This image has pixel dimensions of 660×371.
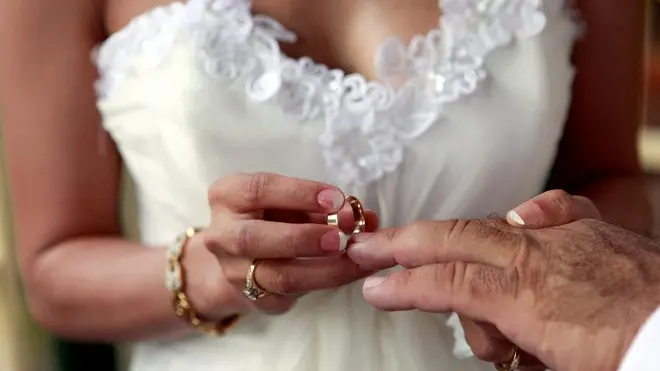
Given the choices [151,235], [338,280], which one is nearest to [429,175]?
[338,280]

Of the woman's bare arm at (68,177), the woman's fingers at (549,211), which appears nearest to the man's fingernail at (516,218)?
the woman's fingers at (549,211)

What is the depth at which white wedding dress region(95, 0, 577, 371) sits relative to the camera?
0.55m

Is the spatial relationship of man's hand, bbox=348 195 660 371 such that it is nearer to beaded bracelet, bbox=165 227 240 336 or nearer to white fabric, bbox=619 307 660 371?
white fabric, bbox=619 307 660 371

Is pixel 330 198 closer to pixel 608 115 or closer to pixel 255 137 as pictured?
pixel 255 137

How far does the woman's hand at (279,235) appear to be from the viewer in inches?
17.6

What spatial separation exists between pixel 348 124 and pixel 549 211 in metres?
0.16

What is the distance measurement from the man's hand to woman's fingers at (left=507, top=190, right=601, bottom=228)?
12 millimetres

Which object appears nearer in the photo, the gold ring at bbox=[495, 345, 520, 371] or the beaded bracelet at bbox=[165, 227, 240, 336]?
the gold ring at bbox=[495, 345, 520, 371]

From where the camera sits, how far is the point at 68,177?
1.98 feet

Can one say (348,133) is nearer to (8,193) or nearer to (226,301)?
(226,301)

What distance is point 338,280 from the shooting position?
1.54ft

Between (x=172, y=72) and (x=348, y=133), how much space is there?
14 cm

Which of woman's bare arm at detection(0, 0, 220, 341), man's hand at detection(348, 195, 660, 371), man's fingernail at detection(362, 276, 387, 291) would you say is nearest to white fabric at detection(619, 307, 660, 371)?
man's hand at detection(348, 195, 660, 371)

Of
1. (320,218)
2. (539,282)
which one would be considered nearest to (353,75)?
(320,218)
